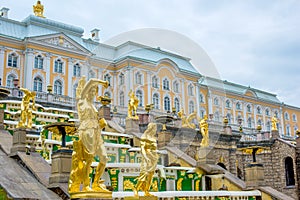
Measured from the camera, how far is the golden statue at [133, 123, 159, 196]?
36.4 feet

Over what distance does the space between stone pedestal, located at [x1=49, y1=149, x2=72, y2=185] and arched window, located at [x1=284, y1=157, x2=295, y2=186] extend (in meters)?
20.5

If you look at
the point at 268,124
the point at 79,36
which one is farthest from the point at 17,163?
the point at 268,124

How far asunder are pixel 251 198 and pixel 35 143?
865 cm

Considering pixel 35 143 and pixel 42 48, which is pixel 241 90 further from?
pixel 35 143

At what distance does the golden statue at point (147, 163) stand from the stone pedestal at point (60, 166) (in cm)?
189

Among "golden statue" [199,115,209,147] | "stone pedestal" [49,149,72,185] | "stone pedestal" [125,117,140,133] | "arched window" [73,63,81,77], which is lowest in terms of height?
"stone pedestal" [49,149,72,185]

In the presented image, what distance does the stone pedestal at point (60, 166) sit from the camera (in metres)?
10.9

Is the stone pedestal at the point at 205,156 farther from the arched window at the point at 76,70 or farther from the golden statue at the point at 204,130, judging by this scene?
the arched window at the point at 76,70

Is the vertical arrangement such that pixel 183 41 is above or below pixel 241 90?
below

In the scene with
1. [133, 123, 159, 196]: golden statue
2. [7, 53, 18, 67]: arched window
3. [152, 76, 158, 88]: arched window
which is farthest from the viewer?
[7, 53, 18, 67]: arched window

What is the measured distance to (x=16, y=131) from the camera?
43.8ft

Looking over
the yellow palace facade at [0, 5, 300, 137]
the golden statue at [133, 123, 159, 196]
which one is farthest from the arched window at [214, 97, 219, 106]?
the golden statue at [133, 123, 159, 196]

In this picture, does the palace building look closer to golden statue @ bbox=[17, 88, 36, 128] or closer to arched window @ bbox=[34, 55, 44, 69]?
golden statue @ bbox=[17, 88, 36, 128]

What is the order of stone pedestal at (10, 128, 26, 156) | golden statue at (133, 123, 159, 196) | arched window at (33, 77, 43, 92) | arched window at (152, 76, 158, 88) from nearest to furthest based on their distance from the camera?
golden statue at (133, 123, 159, 196) → stone pedestal at (10, 128, 26, 156) → arched window at (152, 76, 158, 88) → arched window at (33, 77, 43, 92)
